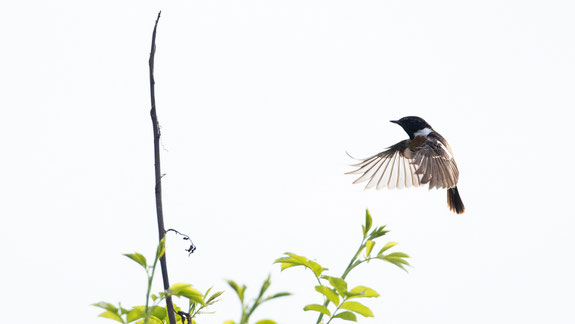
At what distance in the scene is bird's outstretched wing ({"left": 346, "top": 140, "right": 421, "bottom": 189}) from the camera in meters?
7.71

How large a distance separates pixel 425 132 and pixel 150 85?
6486 mm

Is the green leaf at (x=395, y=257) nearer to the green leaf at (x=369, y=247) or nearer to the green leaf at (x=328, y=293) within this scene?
the green leaf at (x=369, y=247)

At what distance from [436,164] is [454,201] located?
5.05ft

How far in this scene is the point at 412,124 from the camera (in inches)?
310

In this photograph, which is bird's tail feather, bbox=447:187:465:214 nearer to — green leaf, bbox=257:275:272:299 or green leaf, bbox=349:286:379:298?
green leaf, bbox=349:286:379:298

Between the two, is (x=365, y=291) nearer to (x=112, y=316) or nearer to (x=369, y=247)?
(x=369, y=247)

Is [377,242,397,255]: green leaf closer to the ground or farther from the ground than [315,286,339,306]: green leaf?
farther from the ground

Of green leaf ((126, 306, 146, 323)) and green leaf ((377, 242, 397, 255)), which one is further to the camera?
green leaf ((377, 242, 397, 255))

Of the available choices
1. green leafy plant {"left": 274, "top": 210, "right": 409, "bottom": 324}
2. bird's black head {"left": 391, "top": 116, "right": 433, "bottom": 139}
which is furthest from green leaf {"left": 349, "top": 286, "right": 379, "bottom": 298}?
bird's black head {"left": 391, "top": 116, "right": 433, "bottom": 139}

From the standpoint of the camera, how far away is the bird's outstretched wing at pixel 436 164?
554cm

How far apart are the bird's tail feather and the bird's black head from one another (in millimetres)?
804

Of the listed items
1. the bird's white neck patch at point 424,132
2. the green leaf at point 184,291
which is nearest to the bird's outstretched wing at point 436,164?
the bird's white neck patch at point 424,132

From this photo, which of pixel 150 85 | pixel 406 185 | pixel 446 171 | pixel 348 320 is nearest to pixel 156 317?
pixel 348 320

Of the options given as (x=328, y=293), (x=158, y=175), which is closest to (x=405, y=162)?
(x=328, y=293)
